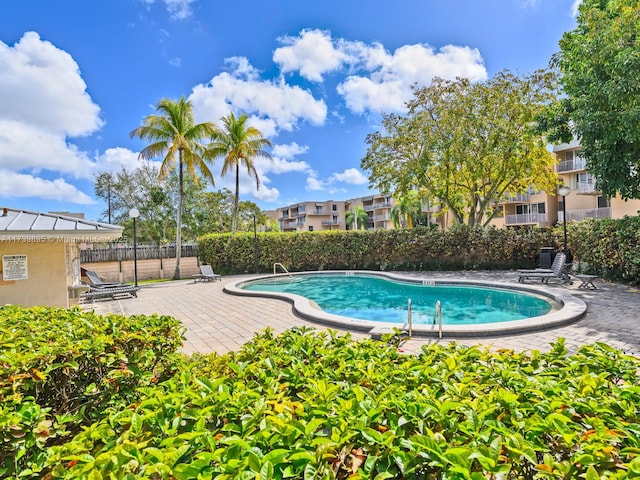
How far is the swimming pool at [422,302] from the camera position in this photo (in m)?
7.09

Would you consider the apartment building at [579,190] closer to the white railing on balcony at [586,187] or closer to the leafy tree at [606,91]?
the white railing on balcony at [586,187]

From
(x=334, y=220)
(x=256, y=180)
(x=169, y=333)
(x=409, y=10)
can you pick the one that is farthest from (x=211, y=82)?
(x=334, y=220)

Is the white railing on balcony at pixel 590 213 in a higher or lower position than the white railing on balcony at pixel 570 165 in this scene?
lower

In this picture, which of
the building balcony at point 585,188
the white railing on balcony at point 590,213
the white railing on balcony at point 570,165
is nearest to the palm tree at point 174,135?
the white railing on balcony at point 590,213

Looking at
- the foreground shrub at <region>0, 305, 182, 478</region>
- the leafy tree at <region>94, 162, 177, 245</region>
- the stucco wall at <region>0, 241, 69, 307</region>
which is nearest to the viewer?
the foreground shrub at <region>0, 305, 182, 478</region>

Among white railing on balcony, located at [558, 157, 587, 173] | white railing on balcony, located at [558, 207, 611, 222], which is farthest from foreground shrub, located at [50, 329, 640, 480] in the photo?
white railing on balcony, located at [558, 157, 587, 173]

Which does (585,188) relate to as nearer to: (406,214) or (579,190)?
(579,190)

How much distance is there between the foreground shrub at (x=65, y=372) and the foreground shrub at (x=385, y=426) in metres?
0.53

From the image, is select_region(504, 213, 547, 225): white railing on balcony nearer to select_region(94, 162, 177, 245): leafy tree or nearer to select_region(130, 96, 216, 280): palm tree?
select_region(130, 96, 216, 280): palm tree

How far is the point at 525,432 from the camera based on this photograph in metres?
1.36

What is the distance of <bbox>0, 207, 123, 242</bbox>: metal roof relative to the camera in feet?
20.9

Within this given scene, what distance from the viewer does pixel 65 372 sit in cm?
259

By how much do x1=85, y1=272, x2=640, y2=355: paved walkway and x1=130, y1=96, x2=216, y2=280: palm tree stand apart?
9.21 meters

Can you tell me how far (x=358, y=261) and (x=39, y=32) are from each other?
16.6 metres
